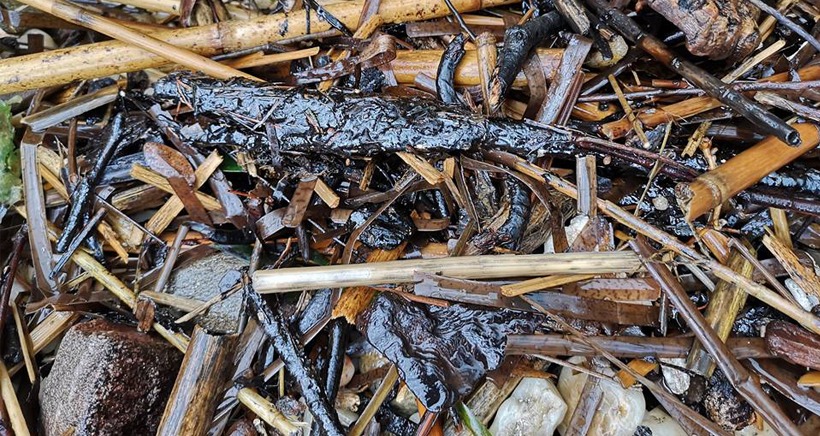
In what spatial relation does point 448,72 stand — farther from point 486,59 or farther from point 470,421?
point 470,421

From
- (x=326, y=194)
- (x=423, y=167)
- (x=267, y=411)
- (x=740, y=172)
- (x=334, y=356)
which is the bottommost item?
(x=267, y=411)

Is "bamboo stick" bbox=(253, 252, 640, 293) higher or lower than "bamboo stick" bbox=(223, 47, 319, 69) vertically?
lower

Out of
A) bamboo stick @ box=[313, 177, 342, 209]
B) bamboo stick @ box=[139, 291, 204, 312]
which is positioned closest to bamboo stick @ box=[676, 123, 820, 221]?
bamboo stick @ box=[313, 177, 342, 209]

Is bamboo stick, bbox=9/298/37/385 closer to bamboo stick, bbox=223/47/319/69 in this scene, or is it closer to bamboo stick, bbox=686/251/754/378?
bamboo stick, bbox=223/47/319/69

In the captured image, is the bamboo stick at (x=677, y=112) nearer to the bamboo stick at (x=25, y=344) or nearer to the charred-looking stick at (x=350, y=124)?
the charred-looking stick at (x=350, y=124)

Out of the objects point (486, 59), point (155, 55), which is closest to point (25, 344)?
point (155, 55)

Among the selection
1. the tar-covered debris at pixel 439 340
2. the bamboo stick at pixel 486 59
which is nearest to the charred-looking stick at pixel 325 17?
the bamboo stick at pixel 486 59

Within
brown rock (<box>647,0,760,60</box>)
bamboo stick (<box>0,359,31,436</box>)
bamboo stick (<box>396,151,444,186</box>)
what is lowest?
bamboo stick (<box>0,359,31,436</box>)

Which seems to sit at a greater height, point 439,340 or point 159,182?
point 159,182
